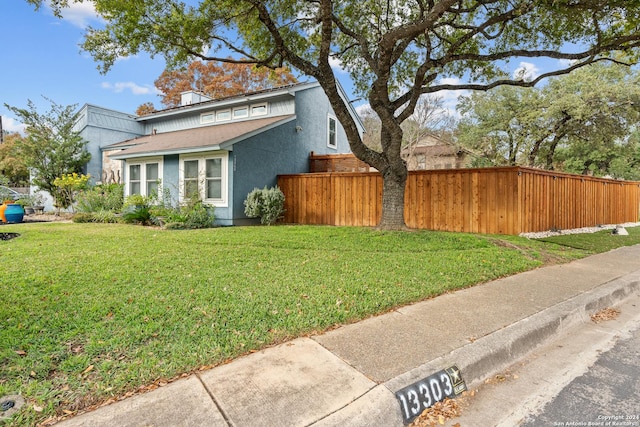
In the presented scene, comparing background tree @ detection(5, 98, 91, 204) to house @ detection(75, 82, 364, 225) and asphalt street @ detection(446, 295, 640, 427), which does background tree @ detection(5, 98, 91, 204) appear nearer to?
house @ detection(75, 82, 364, 225)

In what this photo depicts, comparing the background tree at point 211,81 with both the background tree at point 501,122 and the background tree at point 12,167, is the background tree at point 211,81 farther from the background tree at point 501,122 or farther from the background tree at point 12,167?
the background tree at point 501,122

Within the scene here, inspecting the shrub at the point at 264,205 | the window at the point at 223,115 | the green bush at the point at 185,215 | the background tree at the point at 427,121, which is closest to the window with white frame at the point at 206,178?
the green bush at the point at 185,215

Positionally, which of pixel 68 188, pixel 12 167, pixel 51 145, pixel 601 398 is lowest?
pixel 601 398

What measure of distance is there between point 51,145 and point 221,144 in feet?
38.2

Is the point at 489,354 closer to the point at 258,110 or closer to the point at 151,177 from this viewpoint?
the point at 151,177

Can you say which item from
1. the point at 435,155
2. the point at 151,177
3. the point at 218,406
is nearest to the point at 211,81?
the point at 151,177

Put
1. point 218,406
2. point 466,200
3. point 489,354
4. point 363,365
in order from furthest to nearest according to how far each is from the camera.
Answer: point 466,200, point 489,354, point 363,365, point 218,406

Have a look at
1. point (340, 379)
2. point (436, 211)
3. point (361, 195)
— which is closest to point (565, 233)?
point (436, 211)

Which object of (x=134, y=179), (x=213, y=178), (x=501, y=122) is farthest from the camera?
(x=501, y=122)

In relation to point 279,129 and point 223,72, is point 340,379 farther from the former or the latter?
point 223,72

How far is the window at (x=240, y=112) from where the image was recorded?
1450 cm

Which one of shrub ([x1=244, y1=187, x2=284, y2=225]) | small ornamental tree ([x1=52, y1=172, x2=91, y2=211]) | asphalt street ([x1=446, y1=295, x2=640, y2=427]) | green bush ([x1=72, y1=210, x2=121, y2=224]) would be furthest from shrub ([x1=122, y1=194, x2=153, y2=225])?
asphalt street ([x1=446, y1=295, x2=640, y2=427])

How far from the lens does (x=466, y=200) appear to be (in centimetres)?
946

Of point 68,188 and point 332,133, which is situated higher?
point 332,133
